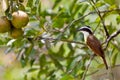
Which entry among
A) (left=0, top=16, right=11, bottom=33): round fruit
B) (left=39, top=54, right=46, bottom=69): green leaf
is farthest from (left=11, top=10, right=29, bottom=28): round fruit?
(left=39, top=54, right=46, bottom=69): green leaf

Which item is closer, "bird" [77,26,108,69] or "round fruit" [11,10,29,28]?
"round fruit" [11,10,29,28]

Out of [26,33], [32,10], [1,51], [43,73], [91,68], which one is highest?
[32,10]

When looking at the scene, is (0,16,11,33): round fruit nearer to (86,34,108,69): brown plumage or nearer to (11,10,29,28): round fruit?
(11,10,29,28): round fruit

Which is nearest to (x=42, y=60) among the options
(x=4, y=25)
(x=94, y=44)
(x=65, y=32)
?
(x=65, y=32)

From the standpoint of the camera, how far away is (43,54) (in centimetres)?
209

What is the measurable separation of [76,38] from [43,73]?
0.98ft

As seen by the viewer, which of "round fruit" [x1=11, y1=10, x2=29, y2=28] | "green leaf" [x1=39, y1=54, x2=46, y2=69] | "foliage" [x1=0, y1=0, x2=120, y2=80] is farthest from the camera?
"green leaf" [x1=39, y1=54, x2=46, y2=69]

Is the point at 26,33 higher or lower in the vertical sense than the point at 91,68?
higher

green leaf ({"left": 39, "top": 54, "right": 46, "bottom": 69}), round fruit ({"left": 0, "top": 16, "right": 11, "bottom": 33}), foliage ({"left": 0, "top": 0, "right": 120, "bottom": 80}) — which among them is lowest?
green leaf ({"left": 39, "top": 54, "right": 46, "bottom": 69})

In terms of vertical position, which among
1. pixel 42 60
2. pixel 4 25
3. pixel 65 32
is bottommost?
pixel 42 60

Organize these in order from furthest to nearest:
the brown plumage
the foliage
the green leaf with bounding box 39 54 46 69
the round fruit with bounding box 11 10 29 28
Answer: the green leaf with bounding box 39 54 46 69, the foliage, the brown plumage, the round fruit with bounding box 11 10 29 28

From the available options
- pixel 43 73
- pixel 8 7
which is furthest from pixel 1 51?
pixel 8 7

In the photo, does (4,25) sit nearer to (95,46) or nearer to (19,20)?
(19,20)

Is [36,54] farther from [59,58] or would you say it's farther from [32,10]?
[32,10]
